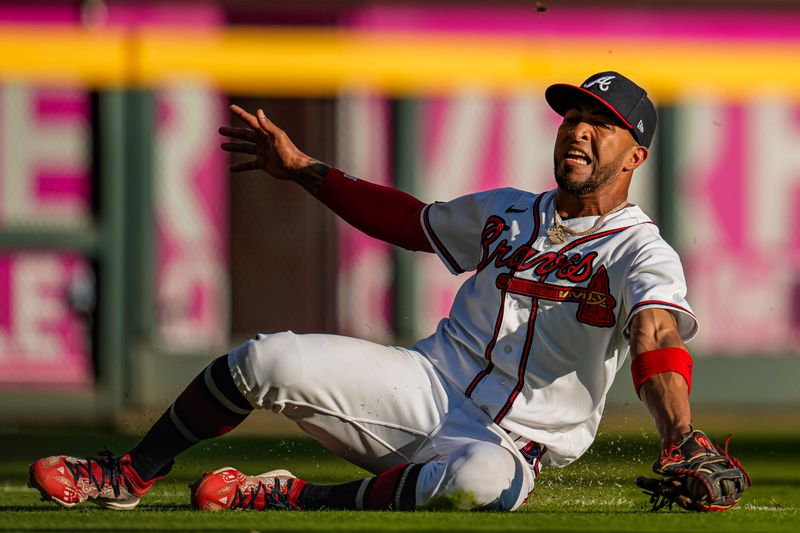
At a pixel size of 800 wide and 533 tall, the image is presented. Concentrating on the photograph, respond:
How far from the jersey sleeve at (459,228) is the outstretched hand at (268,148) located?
1.65 feet

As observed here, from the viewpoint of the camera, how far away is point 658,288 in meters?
4.29

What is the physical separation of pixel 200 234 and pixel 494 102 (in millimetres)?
2276

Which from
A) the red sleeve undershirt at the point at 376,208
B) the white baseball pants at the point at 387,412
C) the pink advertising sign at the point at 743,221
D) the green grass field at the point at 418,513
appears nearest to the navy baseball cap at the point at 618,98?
the red sleeve undershirt at the point at 376,208

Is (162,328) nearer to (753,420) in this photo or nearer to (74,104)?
(74,104)

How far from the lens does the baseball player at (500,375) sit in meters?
4.27

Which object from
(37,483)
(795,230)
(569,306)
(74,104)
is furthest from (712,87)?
(37,483)

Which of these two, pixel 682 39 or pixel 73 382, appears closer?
pixel 73 382

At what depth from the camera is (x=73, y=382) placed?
10094mm

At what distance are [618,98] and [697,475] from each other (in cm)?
127

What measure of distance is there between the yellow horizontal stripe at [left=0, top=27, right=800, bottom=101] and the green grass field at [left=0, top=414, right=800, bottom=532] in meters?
2.82

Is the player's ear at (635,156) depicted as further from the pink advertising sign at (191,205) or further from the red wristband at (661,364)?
the pink advertising sign at (191,205)

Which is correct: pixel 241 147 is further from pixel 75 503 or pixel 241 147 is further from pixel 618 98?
pixel 75 503

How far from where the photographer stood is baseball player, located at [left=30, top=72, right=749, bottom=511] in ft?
14.0

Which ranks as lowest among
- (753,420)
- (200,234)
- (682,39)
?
(753,420)
